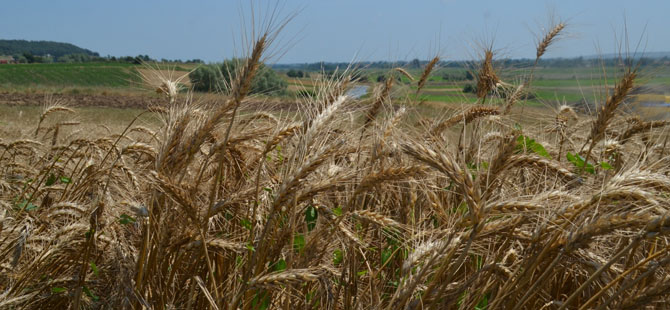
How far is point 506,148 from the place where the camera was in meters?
1.51

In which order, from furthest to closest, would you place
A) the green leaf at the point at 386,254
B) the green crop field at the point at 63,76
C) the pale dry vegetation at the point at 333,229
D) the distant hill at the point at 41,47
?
the distant hill at the point at 41,47
the green crop field at the point at 63,76
the green leaf at the point at 386,254
the pale dry vegetation at the point at 333,229

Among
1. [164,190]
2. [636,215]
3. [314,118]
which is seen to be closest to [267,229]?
[164,190]

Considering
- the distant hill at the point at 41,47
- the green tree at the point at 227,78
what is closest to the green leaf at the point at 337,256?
the green tree at the point at 227,78

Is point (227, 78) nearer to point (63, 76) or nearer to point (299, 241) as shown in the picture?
point (299, 241)

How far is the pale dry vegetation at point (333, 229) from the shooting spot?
1.34 m

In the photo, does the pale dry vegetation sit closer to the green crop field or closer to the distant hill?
the green crop field

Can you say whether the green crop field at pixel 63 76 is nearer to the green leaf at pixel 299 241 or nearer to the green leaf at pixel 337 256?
the green leaf at pixel 337 256

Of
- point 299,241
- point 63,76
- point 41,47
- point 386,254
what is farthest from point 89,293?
point 41,47

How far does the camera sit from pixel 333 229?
1.55m

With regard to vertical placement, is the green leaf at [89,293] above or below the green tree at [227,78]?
below

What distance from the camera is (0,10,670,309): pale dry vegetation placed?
1340mm

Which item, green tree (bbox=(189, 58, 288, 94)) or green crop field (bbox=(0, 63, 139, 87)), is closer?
green tree (bbox=(189, 58, 288, 94))

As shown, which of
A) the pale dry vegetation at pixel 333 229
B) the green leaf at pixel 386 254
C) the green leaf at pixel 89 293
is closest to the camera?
the pale dry vegetation at pixel 333 229

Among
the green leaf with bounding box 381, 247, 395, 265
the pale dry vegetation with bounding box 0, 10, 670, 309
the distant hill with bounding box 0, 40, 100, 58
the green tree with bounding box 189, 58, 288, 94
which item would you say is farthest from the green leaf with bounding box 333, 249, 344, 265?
the distant hill with bounding box 0, 40, 100, 58
